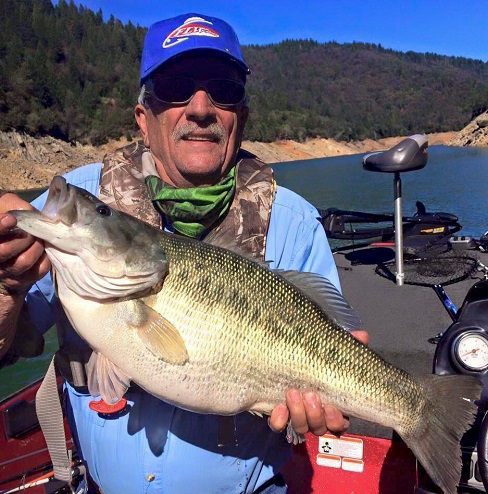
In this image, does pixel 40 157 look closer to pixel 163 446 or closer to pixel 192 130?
pixel 192 130

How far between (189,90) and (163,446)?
1699 mm

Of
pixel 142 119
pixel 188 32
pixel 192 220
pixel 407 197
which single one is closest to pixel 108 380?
pixel 192 220

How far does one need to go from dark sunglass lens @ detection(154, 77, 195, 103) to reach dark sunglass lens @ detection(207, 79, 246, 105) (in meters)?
0.11

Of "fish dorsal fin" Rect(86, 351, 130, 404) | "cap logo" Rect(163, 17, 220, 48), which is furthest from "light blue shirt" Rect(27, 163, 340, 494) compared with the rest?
"cap logo" Rect(163, 17, 220, 48)

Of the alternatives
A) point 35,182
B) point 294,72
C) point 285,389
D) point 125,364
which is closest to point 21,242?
point 125,364

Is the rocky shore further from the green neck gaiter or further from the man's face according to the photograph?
the green neck gaiter

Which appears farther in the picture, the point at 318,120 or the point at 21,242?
the point at 318,120

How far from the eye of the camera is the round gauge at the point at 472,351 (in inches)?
110

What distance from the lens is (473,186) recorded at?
27.1m

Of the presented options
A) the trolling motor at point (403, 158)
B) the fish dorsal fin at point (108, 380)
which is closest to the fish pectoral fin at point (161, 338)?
the fish dorsal fin at point (108, 380)

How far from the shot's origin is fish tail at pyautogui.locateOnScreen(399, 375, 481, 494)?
2.25m

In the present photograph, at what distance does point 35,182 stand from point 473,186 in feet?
139

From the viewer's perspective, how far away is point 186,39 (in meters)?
2.51

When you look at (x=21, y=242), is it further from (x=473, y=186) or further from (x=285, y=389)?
(x=473, y=186)
